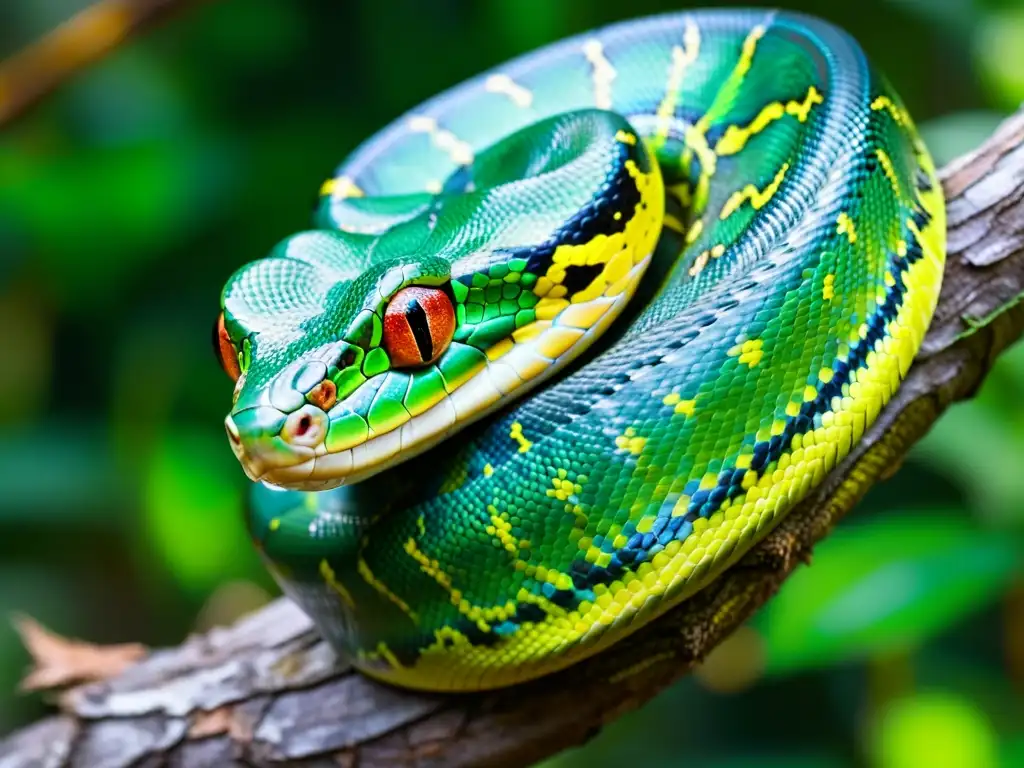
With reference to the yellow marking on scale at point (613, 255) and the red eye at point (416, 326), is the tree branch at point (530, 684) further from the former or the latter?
the red eye at point (416, 326)

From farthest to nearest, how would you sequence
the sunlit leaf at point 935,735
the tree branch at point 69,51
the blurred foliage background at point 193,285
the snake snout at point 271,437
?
the blurred foliage background at point 193,285 < the tree branch at point 69,51 < the sunlit leaf at point 935,735 < the snake snout at point 271,437

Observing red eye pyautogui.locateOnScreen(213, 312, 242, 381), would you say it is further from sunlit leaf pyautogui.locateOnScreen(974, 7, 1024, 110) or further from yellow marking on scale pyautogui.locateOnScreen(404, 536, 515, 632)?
sunlit leaf pyautogui.locateOnScreen(974, 7, 1024, 110)

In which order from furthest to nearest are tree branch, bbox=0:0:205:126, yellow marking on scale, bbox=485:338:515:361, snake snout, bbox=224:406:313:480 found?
tree branch, bbox=0:0:205:126
yellow marking on scale, bbox=485:338:515:361
snake snout, bbox=224:406:313:480

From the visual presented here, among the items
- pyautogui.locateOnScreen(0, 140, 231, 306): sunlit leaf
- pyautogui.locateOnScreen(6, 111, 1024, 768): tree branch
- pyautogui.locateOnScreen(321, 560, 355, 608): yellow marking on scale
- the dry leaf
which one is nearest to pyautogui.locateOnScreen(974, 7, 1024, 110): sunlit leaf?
pyautogui.locateOnScreen(6, 111, 1024, 768): tree branch

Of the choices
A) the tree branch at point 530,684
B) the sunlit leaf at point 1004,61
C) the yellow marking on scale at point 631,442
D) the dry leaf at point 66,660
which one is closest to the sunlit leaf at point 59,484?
the dry leaf at point 66,660

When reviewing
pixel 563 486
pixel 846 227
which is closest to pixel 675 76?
pixel 846 227

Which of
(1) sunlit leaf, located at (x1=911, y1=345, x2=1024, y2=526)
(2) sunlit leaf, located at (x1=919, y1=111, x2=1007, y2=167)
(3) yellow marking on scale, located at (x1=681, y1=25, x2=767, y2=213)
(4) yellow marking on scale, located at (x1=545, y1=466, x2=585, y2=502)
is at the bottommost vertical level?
(1) sunlit leaf, located at (x1=911, y1=345, x2=1024, y2=526)
